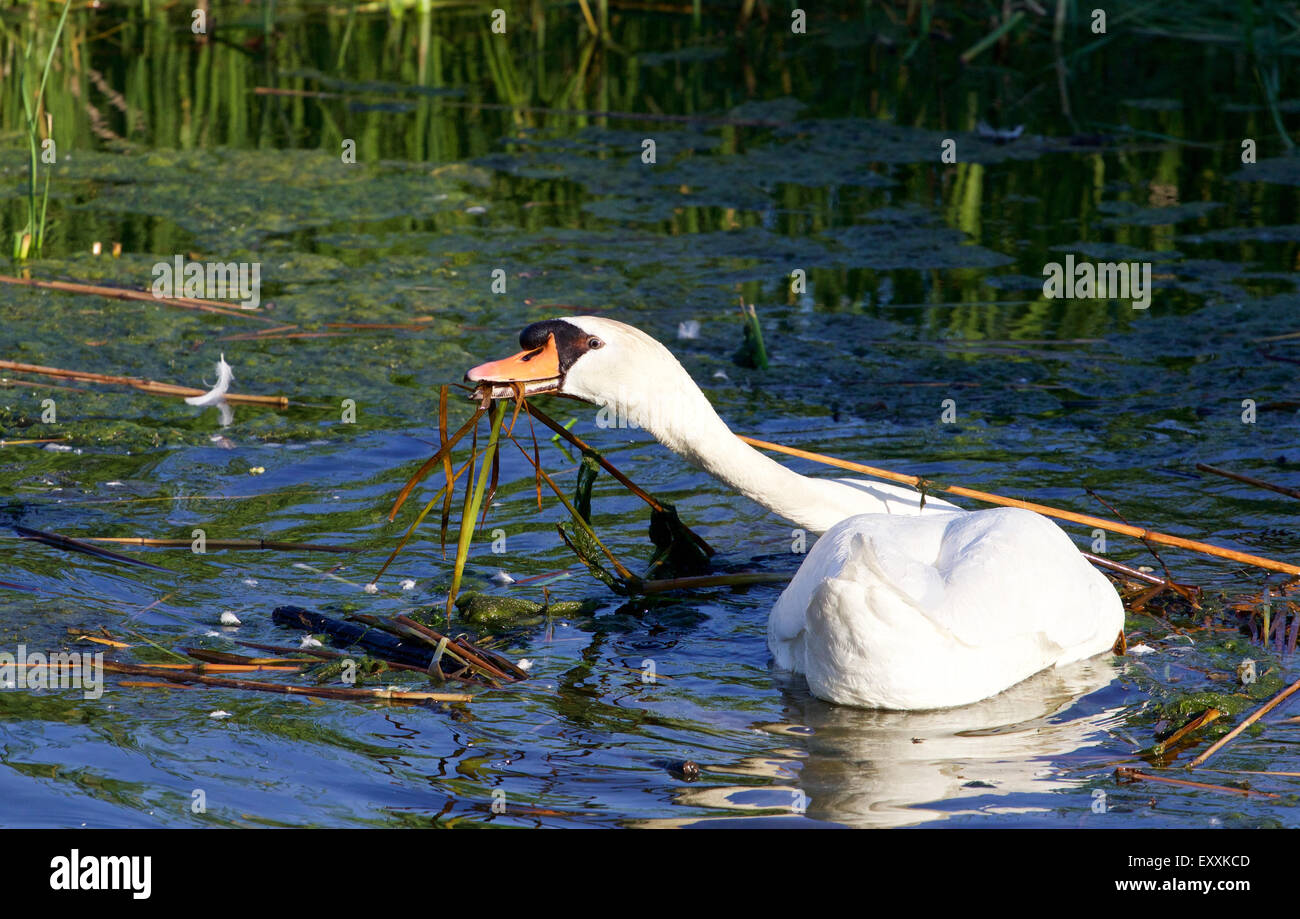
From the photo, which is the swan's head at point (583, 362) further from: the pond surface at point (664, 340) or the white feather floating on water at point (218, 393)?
the white feather floating on water at point (218, 393)

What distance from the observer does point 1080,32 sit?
15844 mm

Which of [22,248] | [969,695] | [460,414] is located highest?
[22,248]

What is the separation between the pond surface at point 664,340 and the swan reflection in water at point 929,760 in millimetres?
16

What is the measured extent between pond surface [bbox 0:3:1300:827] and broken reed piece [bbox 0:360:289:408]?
0.27ft

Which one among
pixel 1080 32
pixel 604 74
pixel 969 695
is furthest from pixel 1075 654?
pixel 1080 32

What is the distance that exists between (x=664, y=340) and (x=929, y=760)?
4.39m

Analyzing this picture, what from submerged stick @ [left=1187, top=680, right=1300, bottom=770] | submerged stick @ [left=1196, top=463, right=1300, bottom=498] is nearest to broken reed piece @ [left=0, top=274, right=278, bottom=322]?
submerged stick @ [left=1196, top=463, right=1300, bottom=498]

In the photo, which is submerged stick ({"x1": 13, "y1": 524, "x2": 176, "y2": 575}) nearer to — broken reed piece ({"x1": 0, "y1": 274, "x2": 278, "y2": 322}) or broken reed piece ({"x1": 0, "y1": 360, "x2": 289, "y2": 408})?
broken reed piece ({"x1": 0, "y1": 360, "x2": 289, "y2": 408})

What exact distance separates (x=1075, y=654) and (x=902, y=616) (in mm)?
960

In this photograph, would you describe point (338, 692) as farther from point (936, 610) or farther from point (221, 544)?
point (936, 610)

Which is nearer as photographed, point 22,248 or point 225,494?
point 225,494

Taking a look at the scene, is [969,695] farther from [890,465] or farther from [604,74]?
[604,74]

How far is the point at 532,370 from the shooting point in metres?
5.52

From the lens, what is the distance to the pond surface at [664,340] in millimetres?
4758
